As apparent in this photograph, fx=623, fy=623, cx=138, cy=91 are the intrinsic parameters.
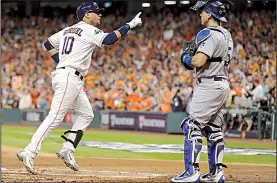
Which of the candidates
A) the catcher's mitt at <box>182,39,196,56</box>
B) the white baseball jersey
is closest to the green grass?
the white baseball jersey

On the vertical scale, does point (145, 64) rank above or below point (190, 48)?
above

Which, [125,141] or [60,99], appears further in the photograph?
[125,141]

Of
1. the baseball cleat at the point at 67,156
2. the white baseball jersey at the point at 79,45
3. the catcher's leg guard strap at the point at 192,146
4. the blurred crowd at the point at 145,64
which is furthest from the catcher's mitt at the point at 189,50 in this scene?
the blurred crowd at the point at 145,64

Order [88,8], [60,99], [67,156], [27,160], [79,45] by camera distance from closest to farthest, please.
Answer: [27,160] < [60,99] < [79,45] < [67,156] < [88,8]

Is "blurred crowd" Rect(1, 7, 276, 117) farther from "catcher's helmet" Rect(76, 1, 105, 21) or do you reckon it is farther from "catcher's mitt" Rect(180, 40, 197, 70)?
"catcher's mitt" Rect(180, 40, 197, 70)

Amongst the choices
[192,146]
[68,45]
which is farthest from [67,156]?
[192,146]

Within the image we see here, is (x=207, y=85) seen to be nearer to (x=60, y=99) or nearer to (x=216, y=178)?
(x=216, y=178)

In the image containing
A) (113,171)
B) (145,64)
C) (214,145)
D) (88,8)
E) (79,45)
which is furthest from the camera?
(145,64)
